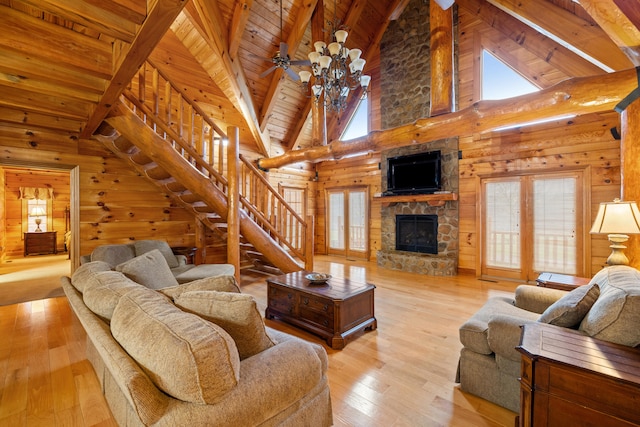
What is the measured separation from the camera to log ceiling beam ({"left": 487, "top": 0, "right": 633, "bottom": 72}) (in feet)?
10.4

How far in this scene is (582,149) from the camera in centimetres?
427

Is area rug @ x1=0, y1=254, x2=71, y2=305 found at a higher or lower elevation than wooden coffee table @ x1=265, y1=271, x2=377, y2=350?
lower

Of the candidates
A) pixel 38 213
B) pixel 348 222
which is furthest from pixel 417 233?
pixel 38 213

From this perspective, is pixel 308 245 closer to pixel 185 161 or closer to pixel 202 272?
pixel 202 272

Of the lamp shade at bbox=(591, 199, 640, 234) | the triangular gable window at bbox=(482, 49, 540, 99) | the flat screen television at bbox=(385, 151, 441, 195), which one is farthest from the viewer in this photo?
the flat screen television at bbox=(385, 151, 441, 195)

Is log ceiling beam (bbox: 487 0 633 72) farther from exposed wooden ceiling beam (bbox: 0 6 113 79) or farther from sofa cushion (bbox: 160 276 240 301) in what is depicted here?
exposed wooden ceiling beam (bbox: 0 6 113 79)

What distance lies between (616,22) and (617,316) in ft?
8.80

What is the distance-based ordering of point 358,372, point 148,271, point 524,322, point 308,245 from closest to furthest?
point 524,322 → point 358,372 → point 148,271 → point 308,245

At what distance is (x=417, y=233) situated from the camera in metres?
5.89

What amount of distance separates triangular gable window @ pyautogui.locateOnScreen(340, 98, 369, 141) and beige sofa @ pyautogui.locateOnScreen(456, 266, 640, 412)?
19.2ft

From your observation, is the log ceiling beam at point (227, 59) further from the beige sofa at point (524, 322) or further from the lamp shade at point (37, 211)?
the lamp shade at point (37, 211)

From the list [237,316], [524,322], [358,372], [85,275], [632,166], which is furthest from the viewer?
[632,166]

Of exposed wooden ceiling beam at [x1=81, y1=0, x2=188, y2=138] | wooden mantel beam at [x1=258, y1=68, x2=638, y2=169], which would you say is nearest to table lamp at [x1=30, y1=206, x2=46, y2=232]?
exposed wooden ceiling beam at [x1=81, y1=0, x2=188, y2=138]

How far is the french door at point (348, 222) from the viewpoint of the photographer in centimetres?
719
